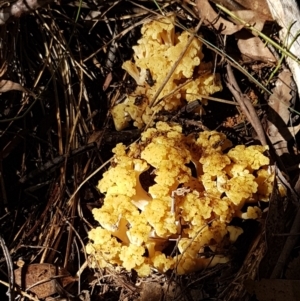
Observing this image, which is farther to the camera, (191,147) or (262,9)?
(262,9)

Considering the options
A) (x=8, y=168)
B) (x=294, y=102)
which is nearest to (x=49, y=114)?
(x=8, y=168)

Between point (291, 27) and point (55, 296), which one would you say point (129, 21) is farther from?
point (55, 296)

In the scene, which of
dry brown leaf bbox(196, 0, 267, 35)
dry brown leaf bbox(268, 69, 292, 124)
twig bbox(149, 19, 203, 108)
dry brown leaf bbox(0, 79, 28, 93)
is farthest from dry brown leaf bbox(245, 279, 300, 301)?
dry brown leaf bbox(0, 79, 28, 93)

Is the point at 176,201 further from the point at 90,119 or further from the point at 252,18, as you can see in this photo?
the point at 252,18

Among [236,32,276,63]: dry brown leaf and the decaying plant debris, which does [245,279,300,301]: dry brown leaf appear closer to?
the decaying plant debris

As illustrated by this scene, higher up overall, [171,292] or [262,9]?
[262,9]

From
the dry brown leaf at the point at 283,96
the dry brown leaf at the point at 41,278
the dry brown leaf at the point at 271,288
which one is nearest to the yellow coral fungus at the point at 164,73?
the dry brown leaf at the point at 283,96

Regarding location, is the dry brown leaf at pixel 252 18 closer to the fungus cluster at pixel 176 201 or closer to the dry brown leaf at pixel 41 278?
the fungus cluster at pixel 176 201
